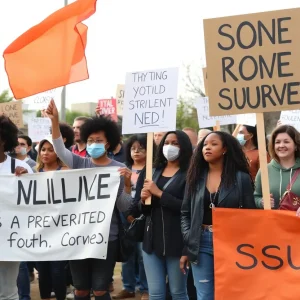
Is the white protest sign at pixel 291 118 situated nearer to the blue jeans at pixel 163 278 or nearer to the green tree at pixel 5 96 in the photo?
the blue jeans at pixel 163 278

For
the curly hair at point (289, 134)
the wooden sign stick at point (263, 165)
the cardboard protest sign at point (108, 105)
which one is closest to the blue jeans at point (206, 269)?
the wooden sign stick at point (263, 165)

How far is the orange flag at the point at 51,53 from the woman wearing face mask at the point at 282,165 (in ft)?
5.95

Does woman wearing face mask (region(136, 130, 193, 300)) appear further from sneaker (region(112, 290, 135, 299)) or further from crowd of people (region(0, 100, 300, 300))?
sneaker (region(112, 290, 135, 299))

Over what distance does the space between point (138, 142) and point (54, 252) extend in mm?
1963

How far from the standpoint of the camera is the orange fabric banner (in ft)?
A: 16.4

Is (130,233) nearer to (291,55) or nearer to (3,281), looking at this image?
(3,281)

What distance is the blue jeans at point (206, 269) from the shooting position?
17.2 feet

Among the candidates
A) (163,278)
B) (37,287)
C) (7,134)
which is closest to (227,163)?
(163,278)

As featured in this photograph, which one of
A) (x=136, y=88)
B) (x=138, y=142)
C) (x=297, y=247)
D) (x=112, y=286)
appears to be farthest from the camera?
(x=112, y=286)

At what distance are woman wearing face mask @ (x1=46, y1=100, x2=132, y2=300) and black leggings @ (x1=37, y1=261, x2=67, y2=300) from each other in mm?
903

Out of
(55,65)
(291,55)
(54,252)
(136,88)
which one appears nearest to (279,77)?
(291,55)

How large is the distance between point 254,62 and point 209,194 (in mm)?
1080

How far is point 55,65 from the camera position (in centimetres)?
627

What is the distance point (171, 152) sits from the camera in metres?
6.00
